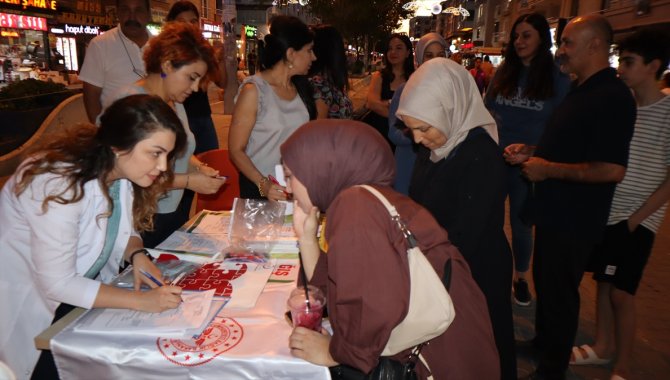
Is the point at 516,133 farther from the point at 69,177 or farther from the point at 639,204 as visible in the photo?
the point at 69,177

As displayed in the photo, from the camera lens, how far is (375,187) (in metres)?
1.32

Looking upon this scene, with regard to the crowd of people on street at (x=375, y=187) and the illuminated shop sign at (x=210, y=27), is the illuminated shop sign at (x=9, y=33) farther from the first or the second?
the crowd of people on street at (x=375, y=187)

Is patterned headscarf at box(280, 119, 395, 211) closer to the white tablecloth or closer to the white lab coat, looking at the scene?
the white tablecloth

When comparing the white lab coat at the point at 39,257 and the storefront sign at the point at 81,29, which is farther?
the storefront sign at the point at 81,29

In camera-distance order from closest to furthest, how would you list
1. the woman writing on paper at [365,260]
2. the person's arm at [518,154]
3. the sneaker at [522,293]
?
the woman writing on paper at [365,260], the person's arm at [518,154], the sneaker at [522,293]

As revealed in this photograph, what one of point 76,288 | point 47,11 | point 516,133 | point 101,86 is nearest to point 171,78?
point 76,288

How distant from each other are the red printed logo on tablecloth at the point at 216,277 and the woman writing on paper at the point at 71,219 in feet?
0.43

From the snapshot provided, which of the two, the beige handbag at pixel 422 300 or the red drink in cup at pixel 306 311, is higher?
the beige handbag at pixel 422 300

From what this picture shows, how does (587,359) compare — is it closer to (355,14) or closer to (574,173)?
(574,173)

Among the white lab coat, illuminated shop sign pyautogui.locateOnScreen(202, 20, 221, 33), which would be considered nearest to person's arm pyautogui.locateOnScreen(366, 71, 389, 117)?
the white lab coat

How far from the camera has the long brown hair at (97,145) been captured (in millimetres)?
1584

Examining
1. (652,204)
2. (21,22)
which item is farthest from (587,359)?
(21,22)

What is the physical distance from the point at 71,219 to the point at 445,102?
1.40 m

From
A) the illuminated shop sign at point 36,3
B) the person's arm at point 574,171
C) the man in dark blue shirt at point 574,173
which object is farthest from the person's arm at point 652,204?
the illuminated shop sign at point 36,3
